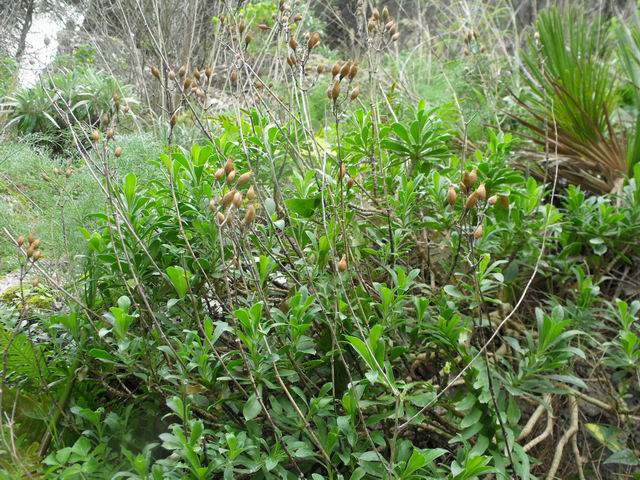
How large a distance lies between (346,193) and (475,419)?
80cm

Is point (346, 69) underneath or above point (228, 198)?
above

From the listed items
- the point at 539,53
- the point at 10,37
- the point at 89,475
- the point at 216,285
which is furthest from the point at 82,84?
the point at 89,475

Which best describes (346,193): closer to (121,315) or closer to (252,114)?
(252,114)

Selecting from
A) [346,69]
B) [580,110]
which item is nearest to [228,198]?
[346,69]

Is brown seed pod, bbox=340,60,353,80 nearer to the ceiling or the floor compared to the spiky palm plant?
nearer to the ceiling

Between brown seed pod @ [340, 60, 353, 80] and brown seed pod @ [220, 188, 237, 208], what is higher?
brown seed pod @ [340, 60, 353, 80]

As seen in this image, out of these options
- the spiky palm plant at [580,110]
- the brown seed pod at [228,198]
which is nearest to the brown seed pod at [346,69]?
the brown seed pod at [228,198]

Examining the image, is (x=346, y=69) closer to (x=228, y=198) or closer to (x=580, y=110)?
(x=228, y=198)

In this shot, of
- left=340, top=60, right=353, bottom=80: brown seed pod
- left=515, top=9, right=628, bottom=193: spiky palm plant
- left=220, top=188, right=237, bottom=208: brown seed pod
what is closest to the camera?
left=220, top=188, right=237, bottom=208: brown seed pod

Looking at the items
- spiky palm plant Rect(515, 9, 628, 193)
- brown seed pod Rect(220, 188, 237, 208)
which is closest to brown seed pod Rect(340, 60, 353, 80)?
brown seed pod Rect(220, 188, 237, 208)

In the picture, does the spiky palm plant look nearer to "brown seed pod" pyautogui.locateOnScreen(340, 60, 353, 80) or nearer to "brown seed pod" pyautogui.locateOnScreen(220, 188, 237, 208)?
"brown seed pod" pyautogui.locateOnScreen(340, 60, 353, 80)

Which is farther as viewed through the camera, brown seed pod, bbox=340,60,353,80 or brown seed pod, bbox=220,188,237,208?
brown seed pod, bbox=340,60,353,80

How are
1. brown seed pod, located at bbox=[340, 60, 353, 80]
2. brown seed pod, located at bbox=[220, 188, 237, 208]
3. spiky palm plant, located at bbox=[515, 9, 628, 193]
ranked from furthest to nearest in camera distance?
1. spiky palm plant, located at bbox=[515, 9, 628, 193]
2. brown seed pod, located at bbox=[340, 60, 353, 80]
3. brown seed pod, located at bbox=[220, 188, 237, 208]

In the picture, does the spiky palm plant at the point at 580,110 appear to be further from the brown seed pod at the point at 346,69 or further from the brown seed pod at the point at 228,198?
the brown seed pod at the point at 228,198
